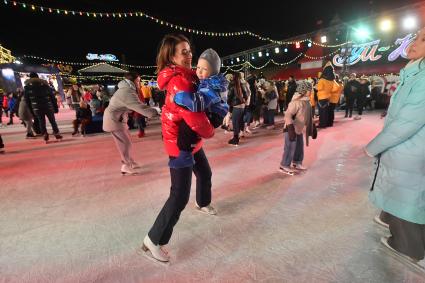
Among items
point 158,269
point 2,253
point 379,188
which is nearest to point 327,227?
point 379,188

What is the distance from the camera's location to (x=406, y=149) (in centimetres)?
172

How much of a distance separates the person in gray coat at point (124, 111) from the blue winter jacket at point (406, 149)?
2398 millimetres

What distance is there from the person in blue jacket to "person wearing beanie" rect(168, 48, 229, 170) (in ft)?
3.85

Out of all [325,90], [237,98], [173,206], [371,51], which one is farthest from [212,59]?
[371,51]

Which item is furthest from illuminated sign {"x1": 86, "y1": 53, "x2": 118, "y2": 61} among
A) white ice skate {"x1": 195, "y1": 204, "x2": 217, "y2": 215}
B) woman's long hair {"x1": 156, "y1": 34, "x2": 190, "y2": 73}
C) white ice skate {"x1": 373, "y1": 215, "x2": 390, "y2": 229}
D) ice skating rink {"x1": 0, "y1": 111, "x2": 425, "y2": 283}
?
white ice skate {"x1": 373, "y1": 215, "x2": 390, "y2": 229}

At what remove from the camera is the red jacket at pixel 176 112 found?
64.9 inches

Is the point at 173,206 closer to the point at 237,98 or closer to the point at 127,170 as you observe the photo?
the point at 127,170

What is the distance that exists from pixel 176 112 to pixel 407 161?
162 cm

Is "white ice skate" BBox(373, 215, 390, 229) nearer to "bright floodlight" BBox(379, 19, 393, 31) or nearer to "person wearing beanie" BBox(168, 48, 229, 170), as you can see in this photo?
"person wearing beanie" BBox(168, 48, 229, 170)

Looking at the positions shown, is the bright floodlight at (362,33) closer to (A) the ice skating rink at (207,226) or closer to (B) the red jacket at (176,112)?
(A) the ice skating rink at (207,226)

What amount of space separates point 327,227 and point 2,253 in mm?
2864

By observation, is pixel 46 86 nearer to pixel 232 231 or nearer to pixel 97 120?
pixel 97 120

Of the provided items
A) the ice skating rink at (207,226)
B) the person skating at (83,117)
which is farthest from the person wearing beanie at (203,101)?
the person skating at (83,117)

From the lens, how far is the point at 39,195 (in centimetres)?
334
